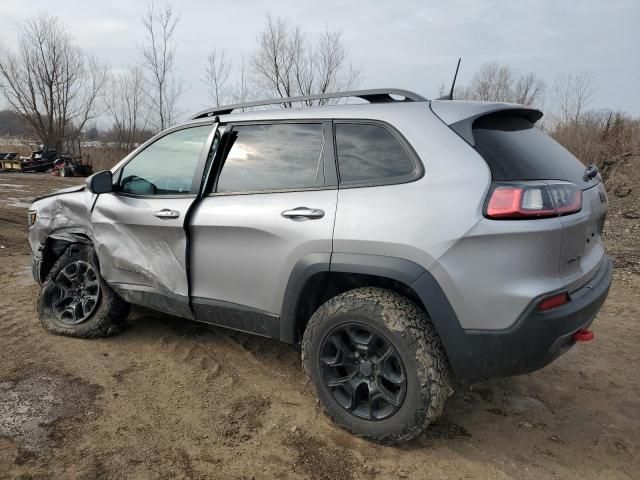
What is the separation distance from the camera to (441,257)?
2117 millimetres

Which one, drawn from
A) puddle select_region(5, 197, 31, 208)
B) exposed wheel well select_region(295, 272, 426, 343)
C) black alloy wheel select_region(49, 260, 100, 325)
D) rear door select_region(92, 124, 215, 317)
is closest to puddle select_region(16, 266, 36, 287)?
black alloy wheel select_region(49, 260, 100, 325)

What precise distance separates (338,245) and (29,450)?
6.12 feet

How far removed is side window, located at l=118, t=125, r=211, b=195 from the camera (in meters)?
3.17

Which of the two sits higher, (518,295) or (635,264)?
(518,295)

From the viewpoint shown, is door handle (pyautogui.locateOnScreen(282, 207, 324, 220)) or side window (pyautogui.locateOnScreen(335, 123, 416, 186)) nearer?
side window (pyautogui.locateOnScreen(335, 123, 416, 186))

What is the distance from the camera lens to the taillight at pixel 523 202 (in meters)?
2.03

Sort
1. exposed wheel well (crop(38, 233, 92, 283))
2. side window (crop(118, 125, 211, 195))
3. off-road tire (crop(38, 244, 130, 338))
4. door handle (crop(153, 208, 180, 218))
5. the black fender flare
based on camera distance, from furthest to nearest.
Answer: exposed wheel well (crop(38, 233, 92, 283)), off-road tire (crop(38, 244, 130, 338)), side window (crop(118, 125, 211, 195)), door handle (crop(153, 208, 180, 218)), the black fender flare

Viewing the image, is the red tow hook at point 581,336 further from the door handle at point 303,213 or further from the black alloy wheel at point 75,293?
the black alloy wheel at point 75,293

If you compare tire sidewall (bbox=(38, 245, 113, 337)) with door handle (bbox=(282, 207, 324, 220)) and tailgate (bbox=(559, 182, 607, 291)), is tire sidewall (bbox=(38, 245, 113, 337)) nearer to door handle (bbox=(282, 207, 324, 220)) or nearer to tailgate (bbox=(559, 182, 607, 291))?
door handle (bbox=(282, 207, 324, 220))

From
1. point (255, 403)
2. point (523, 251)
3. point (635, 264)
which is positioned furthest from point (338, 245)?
point (635, 264)

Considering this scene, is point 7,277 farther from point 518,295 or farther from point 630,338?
point 630,338

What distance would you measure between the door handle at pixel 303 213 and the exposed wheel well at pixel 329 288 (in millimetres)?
313

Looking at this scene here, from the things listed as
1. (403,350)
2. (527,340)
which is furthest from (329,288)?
(527,340)

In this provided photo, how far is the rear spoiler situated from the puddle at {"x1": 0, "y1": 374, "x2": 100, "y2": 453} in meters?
2.58
